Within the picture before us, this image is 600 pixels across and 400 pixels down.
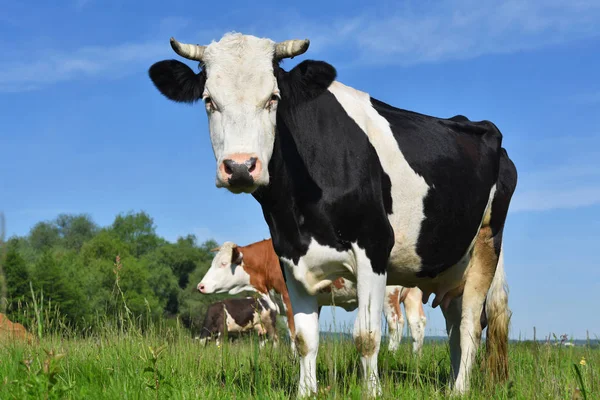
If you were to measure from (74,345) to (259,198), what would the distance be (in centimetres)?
351

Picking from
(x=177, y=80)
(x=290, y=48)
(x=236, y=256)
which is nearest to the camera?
(x=290, y=48)

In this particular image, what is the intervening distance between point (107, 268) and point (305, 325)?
56705 millimetres

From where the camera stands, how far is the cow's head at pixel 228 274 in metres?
18.2

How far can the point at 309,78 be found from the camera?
5.54 metres

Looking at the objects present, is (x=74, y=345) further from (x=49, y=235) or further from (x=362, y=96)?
(x=49, y=235)

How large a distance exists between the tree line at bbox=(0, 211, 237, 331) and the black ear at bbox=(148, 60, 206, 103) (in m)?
29.9

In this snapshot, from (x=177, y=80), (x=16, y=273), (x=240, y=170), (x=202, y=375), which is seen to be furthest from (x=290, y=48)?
(x=16, y=273)

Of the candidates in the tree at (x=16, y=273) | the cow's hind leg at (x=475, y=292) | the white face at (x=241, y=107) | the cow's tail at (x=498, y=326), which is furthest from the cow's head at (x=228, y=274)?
the tree at (x=16, y=273)

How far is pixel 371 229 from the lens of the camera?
5344 mm

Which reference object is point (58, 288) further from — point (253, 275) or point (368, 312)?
point (368, 312)

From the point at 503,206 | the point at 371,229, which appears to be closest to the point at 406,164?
the point at 371,229

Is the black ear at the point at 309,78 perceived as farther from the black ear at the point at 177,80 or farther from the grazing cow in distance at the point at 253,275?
the grazing cow in distance at the point at 253,275

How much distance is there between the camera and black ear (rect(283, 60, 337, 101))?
18.0 feet

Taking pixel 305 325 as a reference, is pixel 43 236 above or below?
above
